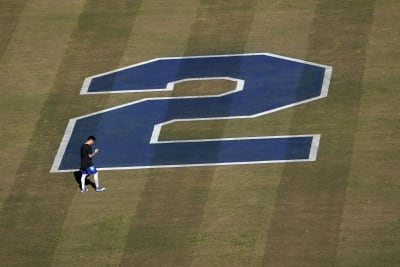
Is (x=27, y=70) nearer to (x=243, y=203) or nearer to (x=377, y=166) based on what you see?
(x=243, y=203)

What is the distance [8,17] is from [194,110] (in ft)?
32.2

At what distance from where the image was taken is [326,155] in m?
39.4

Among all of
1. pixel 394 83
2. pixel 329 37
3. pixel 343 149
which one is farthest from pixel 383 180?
pixel 329 37

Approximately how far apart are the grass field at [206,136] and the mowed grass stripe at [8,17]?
0.07 metres

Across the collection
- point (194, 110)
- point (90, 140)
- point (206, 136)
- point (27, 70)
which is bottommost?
point (27, 70)

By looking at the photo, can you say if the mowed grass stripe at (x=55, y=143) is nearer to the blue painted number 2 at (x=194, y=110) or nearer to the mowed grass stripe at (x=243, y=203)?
the blue painted number 2 at (x=194, y=110)

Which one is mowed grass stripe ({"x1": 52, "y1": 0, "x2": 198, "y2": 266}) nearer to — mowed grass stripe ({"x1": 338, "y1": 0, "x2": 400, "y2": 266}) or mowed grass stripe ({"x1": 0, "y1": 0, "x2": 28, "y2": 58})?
mowed grass stripe ({"x1": 0, "y1": 0, "x2": 28, "y2": 58})

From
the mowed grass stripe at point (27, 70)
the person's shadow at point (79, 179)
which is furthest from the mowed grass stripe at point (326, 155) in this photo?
the mowed grass stripe at point (27, 70)

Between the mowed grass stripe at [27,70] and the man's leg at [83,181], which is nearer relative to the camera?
the man's leg at [83,181]

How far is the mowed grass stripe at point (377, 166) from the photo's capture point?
35469 millimetres

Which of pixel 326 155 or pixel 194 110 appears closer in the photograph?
pixel 326 155

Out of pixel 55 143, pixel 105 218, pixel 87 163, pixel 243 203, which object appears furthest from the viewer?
pixel 55 143

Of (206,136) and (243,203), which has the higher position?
(243,203)

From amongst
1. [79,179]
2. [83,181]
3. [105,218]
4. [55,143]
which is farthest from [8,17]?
[105,218]
